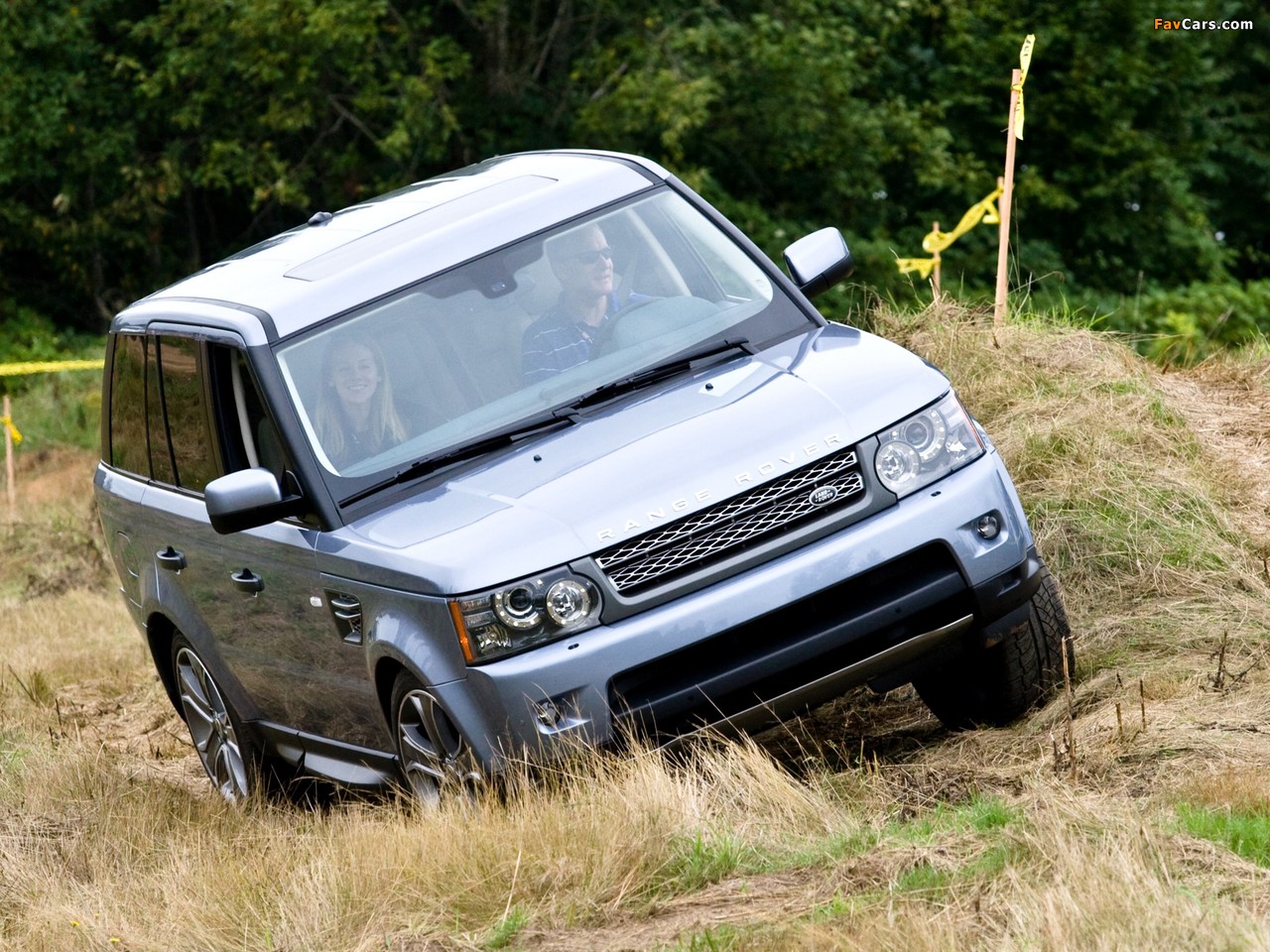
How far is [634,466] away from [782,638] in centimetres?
63

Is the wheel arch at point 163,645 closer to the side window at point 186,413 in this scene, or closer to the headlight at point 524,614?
the side window at point 186,413

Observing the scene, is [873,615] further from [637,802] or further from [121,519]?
[121,519]

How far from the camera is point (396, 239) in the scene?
6367mm

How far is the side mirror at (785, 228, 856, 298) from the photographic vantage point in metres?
6.41

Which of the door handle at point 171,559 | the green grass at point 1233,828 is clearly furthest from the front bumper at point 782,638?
the door handle at point 171,559

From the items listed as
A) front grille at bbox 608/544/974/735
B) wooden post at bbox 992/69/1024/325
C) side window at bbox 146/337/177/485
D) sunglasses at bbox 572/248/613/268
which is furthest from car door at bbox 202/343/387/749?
wooden post at bbox 992/69/1024/325

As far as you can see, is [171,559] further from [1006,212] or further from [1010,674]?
[1006,212]

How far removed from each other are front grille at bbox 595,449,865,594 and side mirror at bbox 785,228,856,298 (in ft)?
4.36

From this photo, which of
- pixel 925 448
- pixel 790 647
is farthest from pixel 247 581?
pixel 925 448

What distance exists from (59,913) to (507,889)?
1.47 metres

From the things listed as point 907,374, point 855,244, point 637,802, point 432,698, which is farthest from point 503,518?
point 855,244

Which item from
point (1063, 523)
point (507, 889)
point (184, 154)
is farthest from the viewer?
point (184, 154)

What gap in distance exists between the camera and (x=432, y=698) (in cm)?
512

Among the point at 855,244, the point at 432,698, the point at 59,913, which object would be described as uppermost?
the point at 432,698
